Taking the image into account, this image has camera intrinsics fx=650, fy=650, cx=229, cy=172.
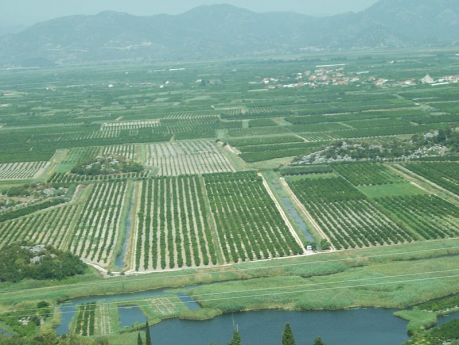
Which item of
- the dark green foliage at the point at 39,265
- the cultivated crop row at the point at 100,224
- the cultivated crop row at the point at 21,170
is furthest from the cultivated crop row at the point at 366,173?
the cultivated crop row at the point at 21,170

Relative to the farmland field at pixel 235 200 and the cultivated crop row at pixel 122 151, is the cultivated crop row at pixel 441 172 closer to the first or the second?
the farmland field at pixel 235 200

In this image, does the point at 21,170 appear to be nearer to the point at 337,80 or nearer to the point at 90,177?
the point at 90,177

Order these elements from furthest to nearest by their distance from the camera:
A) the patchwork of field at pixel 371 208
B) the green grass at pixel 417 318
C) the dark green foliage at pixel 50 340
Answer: the patchwork of field at pixel 371 208
the green grass at pixel 417 318
the dark green foliage at pixel 50 340

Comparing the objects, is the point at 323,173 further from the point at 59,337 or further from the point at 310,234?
the point at 59,337

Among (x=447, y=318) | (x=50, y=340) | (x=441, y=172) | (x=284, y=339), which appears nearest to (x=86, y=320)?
(x=50, y=340)

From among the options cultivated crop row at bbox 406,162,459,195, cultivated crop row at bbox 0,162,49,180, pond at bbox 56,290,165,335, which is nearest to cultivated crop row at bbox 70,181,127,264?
pond at bbox 56,290,165,335

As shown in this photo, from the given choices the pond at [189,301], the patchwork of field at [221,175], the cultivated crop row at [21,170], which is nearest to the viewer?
the pond at [189,301]
